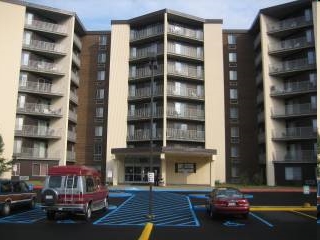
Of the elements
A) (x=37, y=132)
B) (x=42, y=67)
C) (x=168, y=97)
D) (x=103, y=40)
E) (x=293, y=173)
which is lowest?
(x=293, y=173)

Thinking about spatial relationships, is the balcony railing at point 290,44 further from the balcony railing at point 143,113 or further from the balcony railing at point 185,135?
the balcony railing at point 143,113

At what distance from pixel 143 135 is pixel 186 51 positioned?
13.0 metres

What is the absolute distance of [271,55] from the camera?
5288 cm

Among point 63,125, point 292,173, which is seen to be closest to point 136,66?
point 63,125

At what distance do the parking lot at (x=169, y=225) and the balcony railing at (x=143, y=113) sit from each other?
28089mm

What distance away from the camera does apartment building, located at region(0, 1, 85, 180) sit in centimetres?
4922

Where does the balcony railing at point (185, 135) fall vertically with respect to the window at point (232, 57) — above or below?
below

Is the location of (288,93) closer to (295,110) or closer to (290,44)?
(295,110)

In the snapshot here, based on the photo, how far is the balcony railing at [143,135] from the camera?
165 ft

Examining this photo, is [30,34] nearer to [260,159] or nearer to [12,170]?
[12,170]

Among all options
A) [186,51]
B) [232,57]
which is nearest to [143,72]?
[186,51]

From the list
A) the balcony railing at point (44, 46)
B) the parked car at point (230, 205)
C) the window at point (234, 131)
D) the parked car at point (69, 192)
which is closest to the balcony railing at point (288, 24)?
the window at point (234, 131)

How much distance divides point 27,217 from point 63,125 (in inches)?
1311

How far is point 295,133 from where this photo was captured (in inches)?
1944
